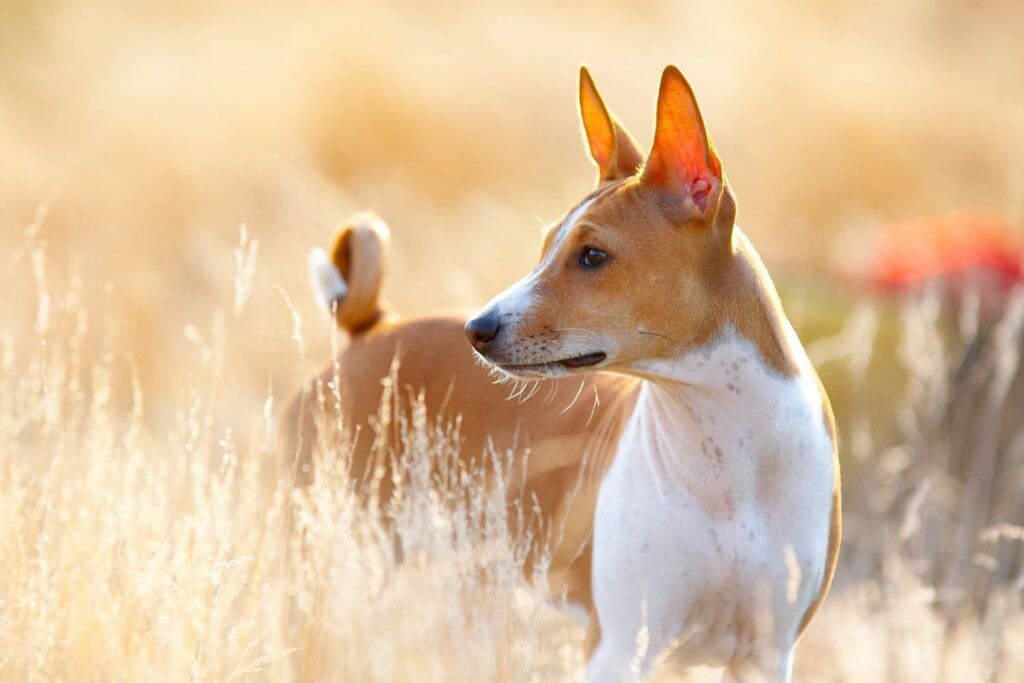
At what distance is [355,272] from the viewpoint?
14.1ft

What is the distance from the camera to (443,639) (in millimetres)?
2877

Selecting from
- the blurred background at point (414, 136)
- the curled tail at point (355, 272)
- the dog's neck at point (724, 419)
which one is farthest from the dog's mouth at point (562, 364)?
the blurred background at point (414, 136)

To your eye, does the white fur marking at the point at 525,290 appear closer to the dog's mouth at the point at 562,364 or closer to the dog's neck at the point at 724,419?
the dog's mouth at the point at 562,364

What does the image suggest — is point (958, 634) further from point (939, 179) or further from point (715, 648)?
point (939, 179)

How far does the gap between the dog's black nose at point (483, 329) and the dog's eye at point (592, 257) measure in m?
0.25

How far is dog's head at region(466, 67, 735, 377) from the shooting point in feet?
9.78

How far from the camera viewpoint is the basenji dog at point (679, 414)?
3.00 meters

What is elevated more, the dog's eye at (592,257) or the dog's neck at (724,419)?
the dog's eye at (592,257)

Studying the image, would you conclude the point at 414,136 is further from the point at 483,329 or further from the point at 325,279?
the point at 483,329

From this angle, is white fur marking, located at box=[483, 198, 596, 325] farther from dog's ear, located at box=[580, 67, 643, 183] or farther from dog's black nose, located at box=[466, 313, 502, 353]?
dog's ear, located at box=[580, 67, 643, 183]

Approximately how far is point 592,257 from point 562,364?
0.26m

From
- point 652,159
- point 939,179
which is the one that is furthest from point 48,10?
point 652,159

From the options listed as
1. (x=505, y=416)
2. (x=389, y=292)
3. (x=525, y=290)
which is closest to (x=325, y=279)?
(x=505, y=416)

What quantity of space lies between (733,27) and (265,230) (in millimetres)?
6680
